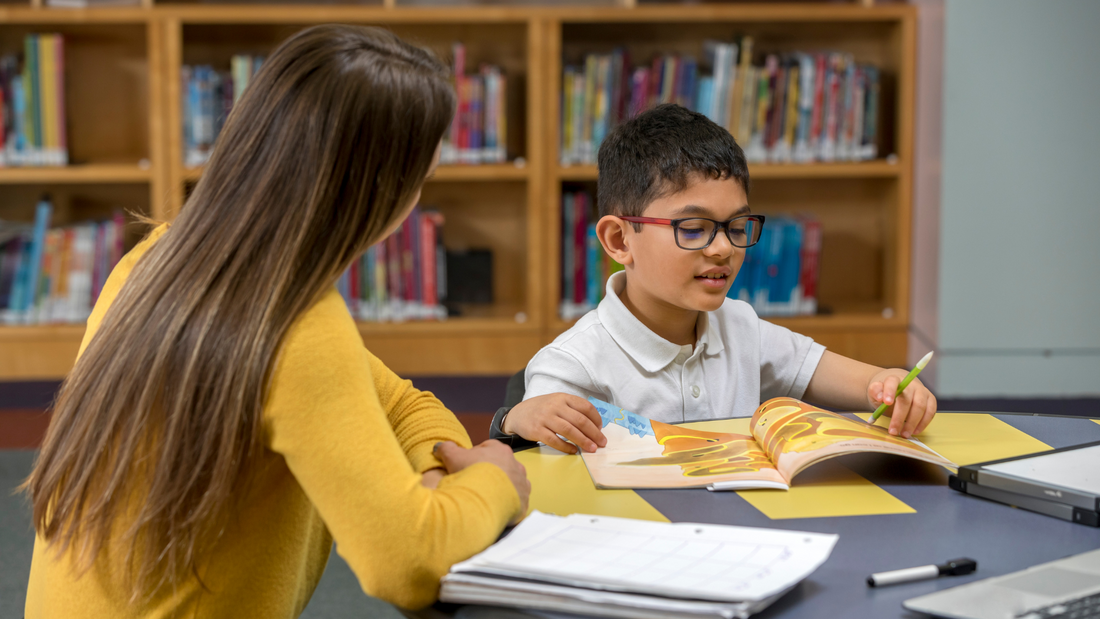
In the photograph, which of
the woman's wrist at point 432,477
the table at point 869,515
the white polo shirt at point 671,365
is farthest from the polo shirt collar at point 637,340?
the woman's wrist at point 432,477

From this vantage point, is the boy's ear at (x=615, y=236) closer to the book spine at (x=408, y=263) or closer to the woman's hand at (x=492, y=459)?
the woman's hand at (x=492, y=459)

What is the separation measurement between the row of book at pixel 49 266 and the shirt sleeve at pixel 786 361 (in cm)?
235

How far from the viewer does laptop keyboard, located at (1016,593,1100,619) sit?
24.0 inches

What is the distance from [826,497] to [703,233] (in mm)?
482

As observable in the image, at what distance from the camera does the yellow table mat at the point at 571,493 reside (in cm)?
83

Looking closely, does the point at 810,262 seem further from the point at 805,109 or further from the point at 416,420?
the point at 416,420

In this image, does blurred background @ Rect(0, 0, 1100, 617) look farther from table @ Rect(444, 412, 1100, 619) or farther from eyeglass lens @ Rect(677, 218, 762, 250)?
table @ Rect(444, 412, 1100, 619)

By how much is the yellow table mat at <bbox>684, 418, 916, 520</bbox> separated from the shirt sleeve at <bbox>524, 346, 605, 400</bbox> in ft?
1.27

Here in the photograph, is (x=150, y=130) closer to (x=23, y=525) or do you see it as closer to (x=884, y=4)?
(x=23, y=525)

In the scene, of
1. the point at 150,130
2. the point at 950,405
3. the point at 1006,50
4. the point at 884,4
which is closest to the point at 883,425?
the point at 950,405

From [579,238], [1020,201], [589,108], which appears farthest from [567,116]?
[1020,201]

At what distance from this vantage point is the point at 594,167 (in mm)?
2979

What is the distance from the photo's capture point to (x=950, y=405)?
2801 mm

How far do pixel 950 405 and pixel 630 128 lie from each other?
72.8 inches
